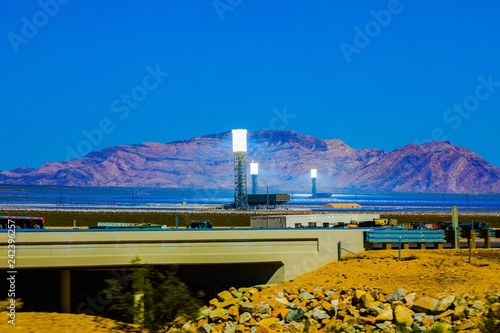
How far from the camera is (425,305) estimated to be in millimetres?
27328

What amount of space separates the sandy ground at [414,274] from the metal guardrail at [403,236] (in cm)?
77

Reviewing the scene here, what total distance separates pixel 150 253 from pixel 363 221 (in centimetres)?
2071

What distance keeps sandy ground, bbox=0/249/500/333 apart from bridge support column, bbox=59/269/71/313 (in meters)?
5.36

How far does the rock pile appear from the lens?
26.5m

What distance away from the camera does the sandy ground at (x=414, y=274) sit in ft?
95.8

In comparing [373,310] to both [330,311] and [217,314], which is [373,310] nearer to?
[330,311]

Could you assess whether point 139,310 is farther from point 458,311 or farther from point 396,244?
point 396,244

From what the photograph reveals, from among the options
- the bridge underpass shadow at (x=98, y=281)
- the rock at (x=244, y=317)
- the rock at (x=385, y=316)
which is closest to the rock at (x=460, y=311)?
the rock at (x=385, y=316)

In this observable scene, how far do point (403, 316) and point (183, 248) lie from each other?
32.9 ft

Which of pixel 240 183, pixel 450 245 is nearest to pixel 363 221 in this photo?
pixel 450 245

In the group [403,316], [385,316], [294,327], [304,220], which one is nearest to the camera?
[403,316]

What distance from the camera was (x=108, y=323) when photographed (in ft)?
75.8

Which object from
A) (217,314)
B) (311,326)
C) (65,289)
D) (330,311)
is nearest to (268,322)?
(311,326)

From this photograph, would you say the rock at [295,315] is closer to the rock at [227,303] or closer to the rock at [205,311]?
the rock at [227,303]
